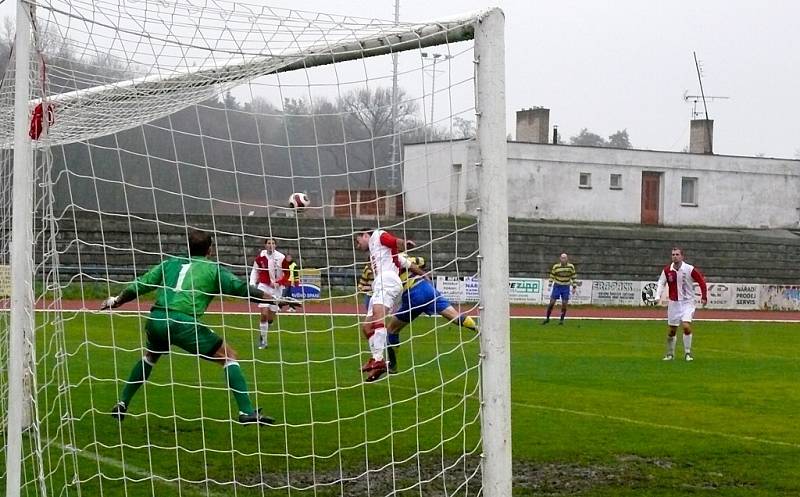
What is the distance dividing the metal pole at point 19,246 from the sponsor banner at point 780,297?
35.6m

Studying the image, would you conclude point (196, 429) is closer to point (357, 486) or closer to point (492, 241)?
point (357, 486)

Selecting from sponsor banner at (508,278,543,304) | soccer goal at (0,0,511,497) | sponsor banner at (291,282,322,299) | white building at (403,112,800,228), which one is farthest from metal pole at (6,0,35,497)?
white building at (403,112,800,228)

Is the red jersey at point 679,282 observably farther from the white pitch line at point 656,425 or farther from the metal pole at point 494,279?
the metal pole at point 494,279

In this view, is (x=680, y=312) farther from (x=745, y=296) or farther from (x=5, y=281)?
(x=745, y=296)

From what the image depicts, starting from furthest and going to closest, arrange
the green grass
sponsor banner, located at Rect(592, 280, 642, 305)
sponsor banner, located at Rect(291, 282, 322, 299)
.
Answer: sponsor banner, located at Rect(592, 280, 642, 305) < sponsor banner, located at Rect(291, 282, 322, 299) < the green grass

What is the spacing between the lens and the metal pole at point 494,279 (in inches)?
242

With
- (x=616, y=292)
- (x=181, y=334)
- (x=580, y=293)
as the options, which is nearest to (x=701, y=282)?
(x=181, y=334)

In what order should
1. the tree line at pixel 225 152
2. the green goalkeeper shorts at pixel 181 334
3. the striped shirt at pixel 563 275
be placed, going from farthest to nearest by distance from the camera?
the striped shirt at pixel 563 275, the green goalkeeper shorts at pixel 181 334, the tree line at pixel 225 152

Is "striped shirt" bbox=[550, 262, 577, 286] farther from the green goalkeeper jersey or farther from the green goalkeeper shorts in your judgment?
the green goalkeeper jersey

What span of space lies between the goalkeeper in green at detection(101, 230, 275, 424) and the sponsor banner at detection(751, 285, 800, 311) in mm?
32156

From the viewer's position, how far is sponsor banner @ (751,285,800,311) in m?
39.0

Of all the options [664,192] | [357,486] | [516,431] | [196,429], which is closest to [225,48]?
[357,486]

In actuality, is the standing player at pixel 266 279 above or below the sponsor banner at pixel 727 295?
above

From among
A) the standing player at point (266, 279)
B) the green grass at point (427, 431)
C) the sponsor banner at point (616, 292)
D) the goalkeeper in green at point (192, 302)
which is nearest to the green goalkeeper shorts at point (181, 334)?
the goalkeeper in green at point (192, 302)
